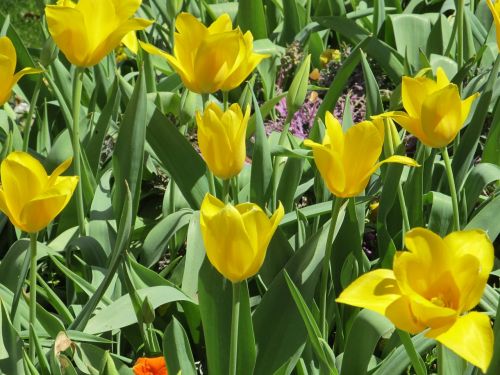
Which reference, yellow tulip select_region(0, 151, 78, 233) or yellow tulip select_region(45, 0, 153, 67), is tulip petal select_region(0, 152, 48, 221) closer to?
yellow tulip select_region(0, 151, 78, 233)

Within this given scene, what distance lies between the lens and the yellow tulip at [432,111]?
1332 mm

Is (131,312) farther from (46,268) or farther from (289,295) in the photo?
(46,268)

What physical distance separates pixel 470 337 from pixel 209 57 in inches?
32.4

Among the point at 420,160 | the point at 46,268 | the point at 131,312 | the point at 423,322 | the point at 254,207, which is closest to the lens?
the point at 423,322

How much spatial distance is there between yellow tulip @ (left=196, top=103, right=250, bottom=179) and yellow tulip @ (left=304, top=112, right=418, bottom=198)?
0.16m

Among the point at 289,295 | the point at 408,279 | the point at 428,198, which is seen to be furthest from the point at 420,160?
the point at 408,279

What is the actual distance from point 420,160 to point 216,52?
17.8 inches

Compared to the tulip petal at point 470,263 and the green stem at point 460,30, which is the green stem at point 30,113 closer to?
the green stem at point 460,30

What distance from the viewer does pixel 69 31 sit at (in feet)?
5.25

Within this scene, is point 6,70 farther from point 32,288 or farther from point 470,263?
point 470,263

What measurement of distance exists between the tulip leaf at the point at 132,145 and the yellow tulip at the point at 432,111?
0.50 metres

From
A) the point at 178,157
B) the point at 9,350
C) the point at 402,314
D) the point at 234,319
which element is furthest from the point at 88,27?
the point at 402,314

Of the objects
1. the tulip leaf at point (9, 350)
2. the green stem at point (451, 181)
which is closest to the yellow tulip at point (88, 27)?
the tulip leaf at point (9, 350)

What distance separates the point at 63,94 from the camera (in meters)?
2.31
